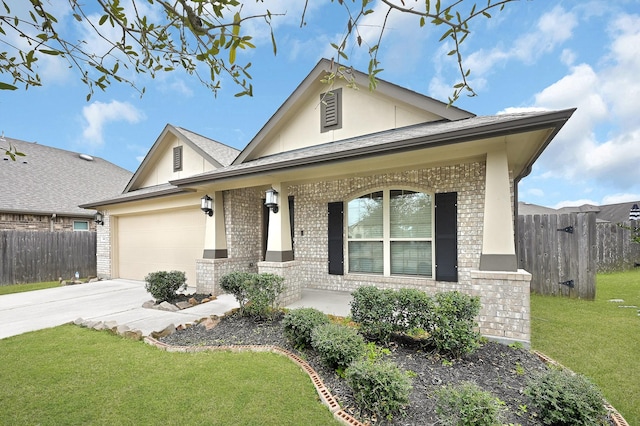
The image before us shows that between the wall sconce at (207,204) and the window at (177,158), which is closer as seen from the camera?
the wall sconce at (207,204)

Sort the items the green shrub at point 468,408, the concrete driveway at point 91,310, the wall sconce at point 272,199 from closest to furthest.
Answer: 1. the green shrub at point 468,408
2. the concrete driveway at point 91,310
3. the wall sconce at point 272,199

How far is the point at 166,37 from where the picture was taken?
2445 mm

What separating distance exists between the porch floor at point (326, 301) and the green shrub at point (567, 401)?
11.2ft

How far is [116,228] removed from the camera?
11812 mm

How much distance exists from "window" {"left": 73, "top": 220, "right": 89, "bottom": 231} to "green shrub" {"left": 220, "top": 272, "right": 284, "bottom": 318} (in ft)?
47.0

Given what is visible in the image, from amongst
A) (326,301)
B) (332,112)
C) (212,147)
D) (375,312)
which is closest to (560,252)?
(326,301)

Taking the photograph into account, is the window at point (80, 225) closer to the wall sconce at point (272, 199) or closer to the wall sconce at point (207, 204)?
the wall sconce at point (207, 204)

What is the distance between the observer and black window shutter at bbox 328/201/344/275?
7641 millimetres

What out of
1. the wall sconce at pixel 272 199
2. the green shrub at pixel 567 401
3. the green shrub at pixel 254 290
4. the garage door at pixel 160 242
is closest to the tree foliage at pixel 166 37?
the green shrub at pixel 567 401

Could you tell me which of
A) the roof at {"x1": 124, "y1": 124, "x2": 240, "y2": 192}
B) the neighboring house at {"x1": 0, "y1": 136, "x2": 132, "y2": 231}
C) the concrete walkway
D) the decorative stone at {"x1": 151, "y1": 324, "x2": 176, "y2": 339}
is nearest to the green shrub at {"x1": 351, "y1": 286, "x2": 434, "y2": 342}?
the concrete walkway

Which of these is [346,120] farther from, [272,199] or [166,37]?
[166,37]

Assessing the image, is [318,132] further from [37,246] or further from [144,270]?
[37,246]

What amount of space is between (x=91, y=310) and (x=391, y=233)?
7.33 metres

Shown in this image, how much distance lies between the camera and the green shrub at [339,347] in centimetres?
335
